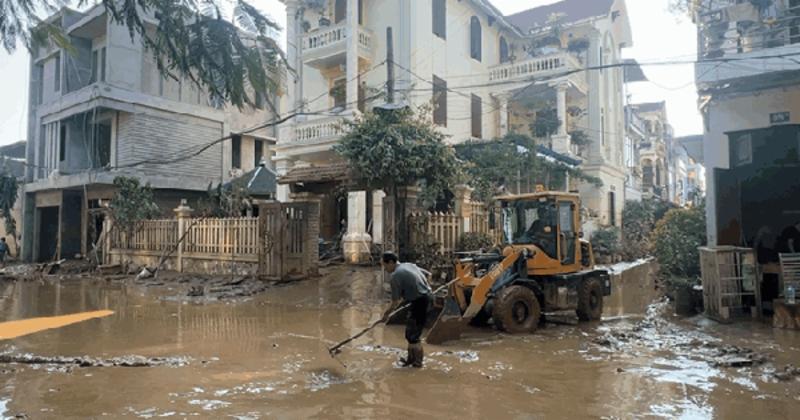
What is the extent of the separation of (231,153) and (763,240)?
2157cm

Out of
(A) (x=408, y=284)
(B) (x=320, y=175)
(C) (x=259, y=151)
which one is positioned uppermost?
(C) (x=259, y=151)

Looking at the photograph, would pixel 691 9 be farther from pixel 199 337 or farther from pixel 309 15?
pixel 309 15

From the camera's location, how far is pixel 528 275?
9070 mm

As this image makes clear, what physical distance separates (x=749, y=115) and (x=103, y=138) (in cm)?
2419

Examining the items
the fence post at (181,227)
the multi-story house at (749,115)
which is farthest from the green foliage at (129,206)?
the multi-story house at (749,115)

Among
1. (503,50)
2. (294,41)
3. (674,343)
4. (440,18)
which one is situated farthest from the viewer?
(503,50)

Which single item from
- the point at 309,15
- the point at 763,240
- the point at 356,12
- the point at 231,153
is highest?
the point at 309,15

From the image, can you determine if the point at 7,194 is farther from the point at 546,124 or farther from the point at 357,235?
the point at 546,124

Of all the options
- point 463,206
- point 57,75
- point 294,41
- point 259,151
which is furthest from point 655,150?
point 57,75

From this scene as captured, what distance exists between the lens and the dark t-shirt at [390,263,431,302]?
21.7ft

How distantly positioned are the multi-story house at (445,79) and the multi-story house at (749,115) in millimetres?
5312

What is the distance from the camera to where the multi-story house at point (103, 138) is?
21.6 metres

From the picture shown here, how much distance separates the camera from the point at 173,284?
15.2 metres

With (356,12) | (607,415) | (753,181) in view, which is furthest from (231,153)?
(607,415)
